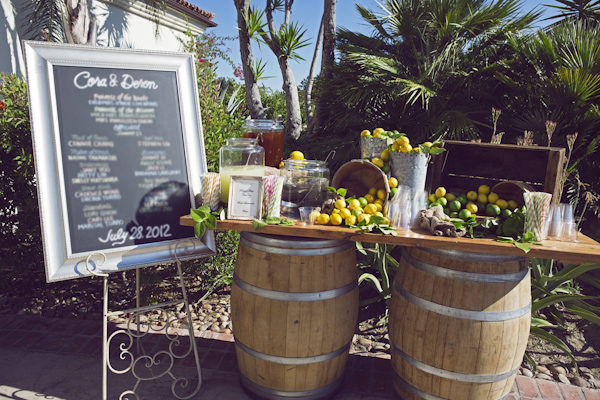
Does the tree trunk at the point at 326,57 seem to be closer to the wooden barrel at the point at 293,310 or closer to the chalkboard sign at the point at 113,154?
the chalkboard sign at the point at 113,154

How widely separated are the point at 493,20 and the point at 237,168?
10.6ft

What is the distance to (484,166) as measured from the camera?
255 centimetres

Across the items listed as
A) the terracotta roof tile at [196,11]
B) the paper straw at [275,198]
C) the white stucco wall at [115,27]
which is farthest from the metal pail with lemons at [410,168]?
the terracotta roof tile at [196,11]

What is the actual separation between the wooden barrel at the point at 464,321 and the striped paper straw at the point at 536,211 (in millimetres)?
164

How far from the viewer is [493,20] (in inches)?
154

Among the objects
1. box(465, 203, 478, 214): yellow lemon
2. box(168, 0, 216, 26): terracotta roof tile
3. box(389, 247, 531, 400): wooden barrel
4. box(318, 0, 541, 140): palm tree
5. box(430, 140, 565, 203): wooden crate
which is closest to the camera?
box(389, 247, 531, 400): wooden barrel

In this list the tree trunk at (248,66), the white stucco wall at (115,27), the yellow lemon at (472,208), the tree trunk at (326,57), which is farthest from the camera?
the tree trunk at (248,66)

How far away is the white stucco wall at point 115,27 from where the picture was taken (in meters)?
5.66

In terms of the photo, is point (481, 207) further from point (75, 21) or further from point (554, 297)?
point (75, 21)

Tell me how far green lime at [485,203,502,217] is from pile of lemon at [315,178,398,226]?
0.52 m

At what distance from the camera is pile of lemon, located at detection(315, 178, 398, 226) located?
6.47ft

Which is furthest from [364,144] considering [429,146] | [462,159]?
[462,159]

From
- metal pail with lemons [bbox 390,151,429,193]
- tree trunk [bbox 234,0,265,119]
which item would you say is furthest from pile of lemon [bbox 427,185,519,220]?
tree trunk [bbox 234,0,265,119]

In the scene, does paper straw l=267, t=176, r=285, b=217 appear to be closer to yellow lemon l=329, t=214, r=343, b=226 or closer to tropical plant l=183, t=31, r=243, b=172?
yellow lemon l=329, t=214, r=343, b=226
